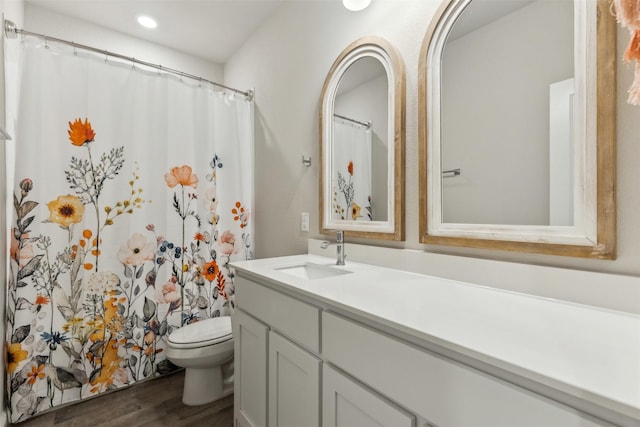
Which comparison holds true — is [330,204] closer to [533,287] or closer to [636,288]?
[533,287]

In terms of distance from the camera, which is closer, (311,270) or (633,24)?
(633,24)

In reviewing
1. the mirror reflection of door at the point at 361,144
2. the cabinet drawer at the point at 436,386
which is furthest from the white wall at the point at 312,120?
the cabinet drawer at the point at 436,386

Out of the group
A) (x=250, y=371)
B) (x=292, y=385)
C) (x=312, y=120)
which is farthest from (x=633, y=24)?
(x=250, y=371)

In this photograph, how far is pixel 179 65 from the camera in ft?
8.57

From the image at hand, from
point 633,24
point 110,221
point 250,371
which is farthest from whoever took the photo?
point 110,221

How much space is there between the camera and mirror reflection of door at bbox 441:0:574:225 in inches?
35.4

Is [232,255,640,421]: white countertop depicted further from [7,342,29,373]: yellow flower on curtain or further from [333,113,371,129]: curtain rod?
[7,342,29,373]: yellow flower on curtain

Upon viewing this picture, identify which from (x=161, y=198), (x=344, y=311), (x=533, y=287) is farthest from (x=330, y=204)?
(x=161, y=198)

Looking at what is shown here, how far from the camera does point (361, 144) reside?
59.4 inches

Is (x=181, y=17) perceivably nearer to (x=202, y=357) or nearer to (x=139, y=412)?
(x=202, y=357)

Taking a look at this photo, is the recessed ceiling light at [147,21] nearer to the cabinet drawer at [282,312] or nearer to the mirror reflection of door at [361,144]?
the mirror reflection of door at [361,144]

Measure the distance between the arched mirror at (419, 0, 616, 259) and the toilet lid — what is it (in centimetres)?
133

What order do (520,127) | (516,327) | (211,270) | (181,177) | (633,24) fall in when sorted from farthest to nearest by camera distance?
(211,270)
(181,177)
(520,127)
(516,327)
(633,24)

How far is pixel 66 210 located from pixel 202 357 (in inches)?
44.6
